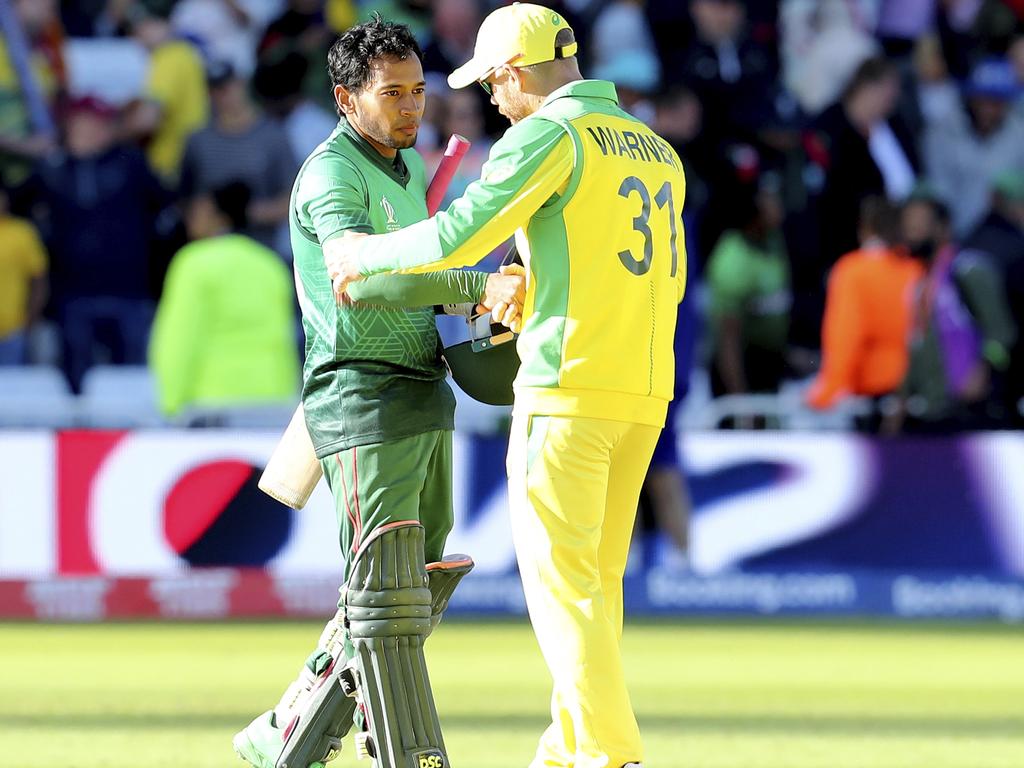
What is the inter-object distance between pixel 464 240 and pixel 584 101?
0.61 m

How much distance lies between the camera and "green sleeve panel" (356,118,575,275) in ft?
17.9

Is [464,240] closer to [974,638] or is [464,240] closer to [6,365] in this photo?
[974,638]

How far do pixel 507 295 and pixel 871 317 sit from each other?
7.99 meters

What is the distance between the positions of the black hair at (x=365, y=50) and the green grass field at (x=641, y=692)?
2.42 m

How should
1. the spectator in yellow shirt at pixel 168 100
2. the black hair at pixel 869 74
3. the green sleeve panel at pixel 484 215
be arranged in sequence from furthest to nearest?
the spectator in yellow shirt at pixel 168 100, the black hair at pixel 869 74, the green sleeve panel at pixel 484 215

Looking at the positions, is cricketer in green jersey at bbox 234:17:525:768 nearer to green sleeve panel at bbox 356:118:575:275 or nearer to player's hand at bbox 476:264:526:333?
player's hand at bbox 476:264:526:333

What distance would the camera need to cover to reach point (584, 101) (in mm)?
5738

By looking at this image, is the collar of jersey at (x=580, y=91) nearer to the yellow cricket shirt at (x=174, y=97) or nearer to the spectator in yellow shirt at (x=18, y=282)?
the spectator in yellow shirt at (x=18, y=282)

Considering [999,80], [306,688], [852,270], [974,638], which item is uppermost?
[999,80]

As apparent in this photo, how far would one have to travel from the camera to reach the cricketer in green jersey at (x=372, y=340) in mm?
5707

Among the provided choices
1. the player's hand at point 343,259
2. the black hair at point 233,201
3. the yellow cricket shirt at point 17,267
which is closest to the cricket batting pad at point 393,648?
the player's hand at point 343,259

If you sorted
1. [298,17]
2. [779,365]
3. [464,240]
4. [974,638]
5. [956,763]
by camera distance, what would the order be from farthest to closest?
[298,17] < [779,365] < [974,638] < [956,763] < [464,240]

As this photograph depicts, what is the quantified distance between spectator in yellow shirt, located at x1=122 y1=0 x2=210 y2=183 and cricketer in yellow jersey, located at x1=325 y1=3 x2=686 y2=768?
963 centimetres

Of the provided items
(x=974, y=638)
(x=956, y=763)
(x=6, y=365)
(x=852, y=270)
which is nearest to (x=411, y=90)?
(x=956, y=763)
